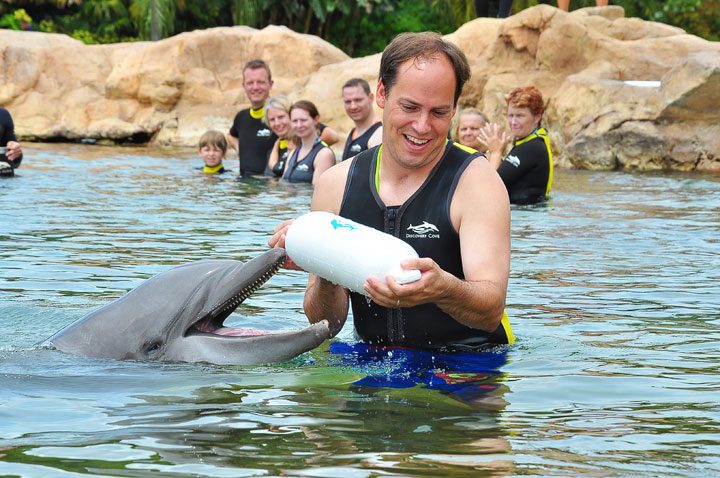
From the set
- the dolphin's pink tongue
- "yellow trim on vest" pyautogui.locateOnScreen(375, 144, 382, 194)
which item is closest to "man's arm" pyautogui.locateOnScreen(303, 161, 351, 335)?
"yellow trim on vest" pyautogui.locateOnScreen(375, 144, 382, 194)

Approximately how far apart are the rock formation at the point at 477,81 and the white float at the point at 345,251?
44.4 ft

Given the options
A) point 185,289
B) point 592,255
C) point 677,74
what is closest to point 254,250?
point 592,255

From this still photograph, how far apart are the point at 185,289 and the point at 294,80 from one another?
18.6 metres

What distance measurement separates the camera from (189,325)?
4.57m

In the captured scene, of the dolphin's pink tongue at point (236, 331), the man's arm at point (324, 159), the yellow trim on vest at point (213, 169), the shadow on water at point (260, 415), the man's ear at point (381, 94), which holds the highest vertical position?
the man's ear at point (381, 94)

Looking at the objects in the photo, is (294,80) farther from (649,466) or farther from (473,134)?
(649,466)

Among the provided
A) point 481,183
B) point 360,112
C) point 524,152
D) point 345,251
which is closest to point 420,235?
point 481,183

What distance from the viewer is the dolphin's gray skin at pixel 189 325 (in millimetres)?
4473

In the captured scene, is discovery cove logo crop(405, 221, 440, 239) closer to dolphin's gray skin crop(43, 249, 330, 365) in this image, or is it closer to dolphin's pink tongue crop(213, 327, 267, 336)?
dolphin's gray skin crop(43, 249, 330, 365)

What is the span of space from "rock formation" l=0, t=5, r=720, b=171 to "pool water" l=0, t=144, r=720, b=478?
8.96 m

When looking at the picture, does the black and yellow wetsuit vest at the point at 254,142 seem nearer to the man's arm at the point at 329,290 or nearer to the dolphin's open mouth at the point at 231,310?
the man's arm at the point at 329,290

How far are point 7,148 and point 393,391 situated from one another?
1022 cm

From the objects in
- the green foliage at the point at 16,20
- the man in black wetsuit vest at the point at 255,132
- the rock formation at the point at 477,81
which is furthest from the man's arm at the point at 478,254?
the green foliage at the point at 16,20

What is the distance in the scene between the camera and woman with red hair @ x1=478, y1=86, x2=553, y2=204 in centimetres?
1127
